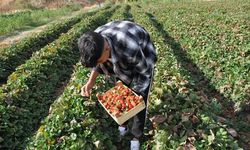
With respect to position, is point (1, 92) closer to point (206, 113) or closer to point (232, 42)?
point (206, 113)

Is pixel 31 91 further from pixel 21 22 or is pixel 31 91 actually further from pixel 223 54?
pixel 21 22

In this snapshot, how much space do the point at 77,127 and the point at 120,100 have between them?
1013mm

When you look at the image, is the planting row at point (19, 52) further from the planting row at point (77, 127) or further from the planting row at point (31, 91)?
the planting row at point (77, 127)

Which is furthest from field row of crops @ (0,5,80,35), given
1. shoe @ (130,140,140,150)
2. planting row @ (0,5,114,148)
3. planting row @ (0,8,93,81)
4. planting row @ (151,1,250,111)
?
A: shoe @ (130,140,140,150)

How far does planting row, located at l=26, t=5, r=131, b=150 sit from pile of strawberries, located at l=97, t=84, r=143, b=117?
26.5 inches

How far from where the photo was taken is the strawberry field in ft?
20.1

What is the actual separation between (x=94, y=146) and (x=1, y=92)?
3590mm

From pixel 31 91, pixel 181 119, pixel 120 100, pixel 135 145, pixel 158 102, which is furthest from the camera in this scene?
pixel 31 91

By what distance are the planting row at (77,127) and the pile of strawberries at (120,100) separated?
67 centimetres

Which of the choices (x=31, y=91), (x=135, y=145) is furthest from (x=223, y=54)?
(x=135, y=145)

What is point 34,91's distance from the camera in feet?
32.3

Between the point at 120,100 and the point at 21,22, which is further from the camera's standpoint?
the point at 21,22

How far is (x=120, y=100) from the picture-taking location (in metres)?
5.77

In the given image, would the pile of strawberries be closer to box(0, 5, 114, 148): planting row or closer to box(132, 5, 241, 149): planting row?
box(132, 5, 241, 149): planting row
